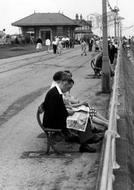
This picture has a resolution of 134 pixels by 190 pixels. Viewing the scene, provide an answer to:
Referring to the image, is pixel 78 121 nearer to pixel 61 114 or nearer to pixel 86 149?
pixel 61 114

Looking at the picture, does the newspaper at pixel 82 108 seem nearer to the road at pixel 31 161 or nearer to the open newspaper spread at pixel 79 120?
the open newspaper spread at pixel 79 120

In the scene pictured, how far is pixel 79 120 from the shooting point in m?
8.70

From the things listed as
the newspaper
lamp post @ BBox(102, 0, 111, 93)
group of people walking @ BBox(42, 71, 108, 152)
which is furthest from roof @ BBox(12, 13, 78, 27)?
group of people walking @ BBox(42, 71, 108, 152)

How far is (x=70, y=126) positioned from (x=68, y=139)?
0.36m

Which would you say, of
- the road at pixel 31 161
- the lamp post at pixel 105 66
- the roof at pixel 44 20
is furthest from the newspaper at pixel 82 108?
the roof at pixel 44 20

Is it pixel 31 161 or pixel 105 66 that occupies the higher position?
pixel 105 66

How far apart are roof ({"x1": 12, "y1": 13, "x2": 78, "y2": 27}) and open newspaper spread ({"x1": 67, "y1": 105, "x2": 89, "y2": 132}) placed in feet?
303

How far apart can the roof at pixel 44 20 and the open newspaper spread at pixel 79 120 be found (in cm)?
9232

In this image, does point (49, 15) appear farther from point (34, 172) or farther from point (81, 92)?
point (34, 172)

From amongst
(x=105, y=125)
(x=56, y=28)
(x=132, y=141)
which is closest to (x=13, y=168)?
(x=105, y=125)

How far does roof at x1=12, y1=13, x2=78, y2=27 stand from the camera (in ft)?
331

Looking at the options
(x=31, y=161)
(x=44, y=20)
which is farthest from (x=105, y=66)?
(x=44, y=20)

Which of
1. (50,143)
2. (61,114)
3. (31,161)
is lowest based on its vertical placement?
(31,161)

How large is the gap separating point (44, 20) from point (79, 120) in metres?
95.4
